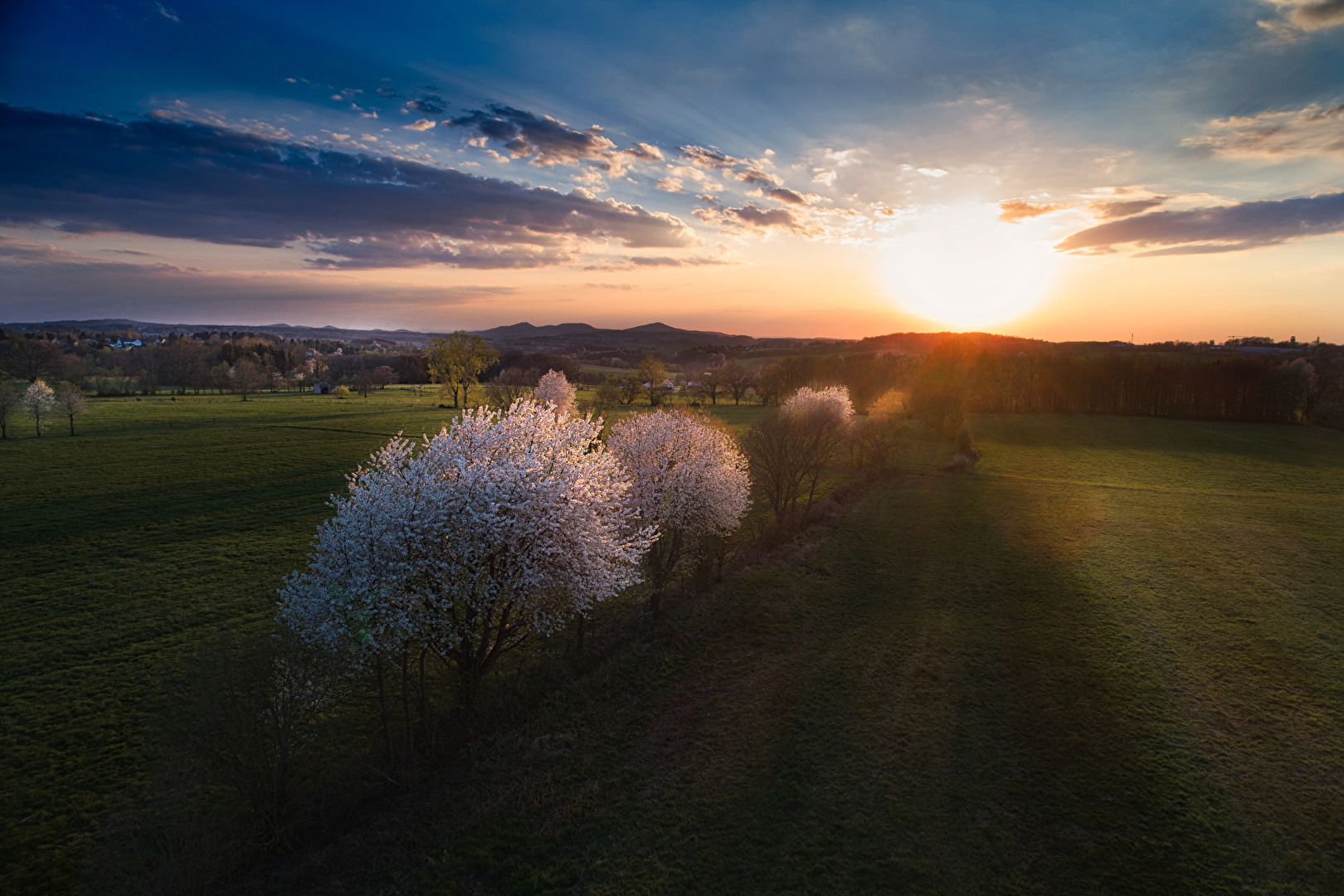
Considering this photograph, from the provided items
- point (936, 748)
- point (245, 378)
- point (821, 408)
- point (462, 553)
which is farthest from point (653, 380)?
point (936, 748)

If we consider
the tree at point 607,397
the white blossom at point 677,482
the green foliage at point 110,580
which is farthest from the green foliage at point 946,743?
the tree at point 607,397

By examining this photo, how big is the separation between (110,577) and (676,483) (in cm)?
3057

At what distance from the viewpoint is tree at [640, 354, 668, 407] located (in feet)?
380

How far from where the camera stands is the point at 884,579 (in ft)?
101

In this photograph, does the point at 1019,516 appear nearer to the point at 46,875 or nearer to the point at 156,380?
the point at 46,875

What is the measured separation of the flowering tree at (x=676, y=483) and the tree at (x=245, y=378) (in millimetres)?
129241

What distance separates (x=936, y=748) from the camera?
16984 mm

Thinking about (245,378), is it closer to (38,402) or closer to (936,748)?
(38,402)

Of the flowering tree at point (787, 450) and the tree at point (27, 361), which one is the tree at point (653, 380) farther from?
the tree at point (27, 361)

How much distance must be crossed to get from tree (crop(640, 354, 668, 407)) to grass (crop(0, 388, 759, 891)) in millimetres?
59179

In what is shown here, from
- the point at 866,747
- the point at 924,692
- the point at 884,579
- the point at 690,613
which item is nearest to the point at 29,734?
the point at 690,613

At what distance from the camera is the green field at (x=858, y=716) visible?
13156 millimetres

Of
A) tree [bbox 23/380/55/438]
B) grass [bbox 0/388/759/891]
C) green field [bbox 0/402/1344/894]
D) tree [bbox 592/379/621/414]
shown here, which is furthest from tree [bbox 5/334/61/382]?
tree [bbox 592/379/621/414]

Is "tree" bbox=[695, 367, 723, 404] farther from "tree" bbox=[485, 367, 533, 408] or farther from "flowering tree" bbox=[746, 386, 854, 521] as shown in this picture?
"flowering tree" bbox=[746, 386, 854, 521]
